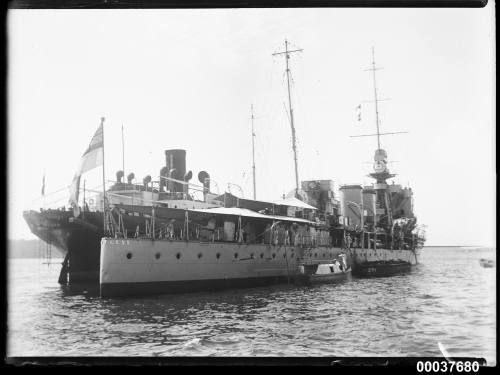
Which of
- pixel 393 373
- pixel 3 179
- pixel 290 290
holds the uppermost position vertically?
pixel 3 179

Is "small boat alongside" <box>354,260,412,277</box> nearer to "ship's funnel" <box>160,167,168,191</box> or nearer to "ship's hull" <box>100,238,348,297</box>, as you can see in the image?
"ship's hull" <box>100,238,348,297</box>

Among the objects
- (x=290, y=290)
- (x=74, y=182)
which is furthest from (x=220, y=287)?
(x=74, y=182)

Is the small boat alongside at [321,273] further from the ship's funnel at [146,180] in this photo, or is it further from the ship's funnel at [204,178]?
the ship's funnel at [146,180]

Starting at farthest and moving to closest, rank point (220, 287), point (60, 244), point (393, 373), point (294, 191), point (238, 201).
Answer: point (294, 191), point (60, 244), point (238, 201), point (220, 287), point (393, 373)

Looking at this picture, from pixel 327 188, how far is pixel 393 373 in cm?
3998

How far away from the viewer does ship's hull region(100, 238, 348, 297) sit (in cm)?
2272

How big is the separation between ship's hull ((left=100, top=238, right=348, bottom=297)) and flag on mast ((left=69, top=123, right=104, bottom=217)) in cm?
354

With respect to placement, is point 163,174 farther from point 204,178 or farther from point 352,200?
point 352,200

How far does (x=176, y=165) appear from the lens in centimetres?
3225

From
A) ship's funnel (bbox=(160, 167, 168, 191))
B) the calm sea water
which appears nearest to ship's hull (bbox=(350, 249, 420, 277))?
the calm sea water

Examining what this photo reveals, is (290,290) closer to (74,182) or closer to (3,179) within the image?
(74,182)

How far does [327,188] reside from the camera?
46125 millimetres

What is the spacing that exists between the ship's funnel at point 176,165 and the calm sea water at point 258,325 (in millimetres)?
9301

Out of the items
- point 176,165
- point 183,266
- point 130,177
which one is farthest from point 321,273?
point 130,177
